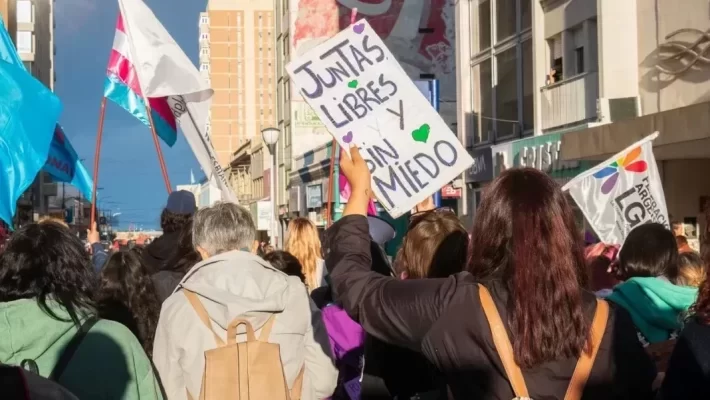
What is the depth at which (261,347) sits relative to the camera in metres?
3.77

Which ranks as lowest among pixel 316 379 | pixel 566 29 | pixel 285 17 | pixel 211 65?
pixel 316 379

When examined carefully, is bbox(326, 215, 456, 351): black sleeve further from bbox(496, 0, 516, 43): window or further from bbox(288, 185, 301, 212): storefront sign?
bbox(288, 185, 301, 212): storefront sign

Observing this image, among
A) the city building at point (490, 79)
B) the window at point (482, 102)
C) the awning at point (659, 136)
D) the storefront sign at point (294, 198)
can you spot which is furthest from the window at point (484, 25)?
the storefront sign at point (294, 198)

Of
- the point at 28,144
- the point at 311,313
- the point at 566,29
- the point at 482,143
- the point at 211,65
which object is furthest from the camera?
the point at 211,65

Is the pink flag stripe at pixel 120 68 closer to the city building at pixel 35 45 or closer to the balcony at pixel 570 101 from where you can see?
the balcony at pixel 570 101

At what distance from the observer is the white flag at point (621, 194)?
8430 millimetres

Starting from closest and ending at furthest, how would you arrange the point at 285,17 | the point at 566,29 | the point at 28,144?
the point at 28,144, the point at 566,29, the point at 285,17

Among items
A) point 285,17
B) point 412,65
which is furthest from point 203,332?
point 285,17

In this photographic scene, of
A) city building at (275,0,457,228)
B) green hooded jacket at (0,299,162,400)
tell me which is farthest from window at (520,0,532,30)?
city building at (275,0,457,228)

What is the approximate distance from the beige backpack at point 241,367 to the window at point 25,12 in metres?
65.5

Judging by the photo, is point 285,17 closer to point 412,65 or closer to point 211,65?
point 412,65

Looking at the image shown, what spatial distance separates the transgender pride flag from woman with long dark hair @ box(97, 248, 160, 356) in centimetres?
467

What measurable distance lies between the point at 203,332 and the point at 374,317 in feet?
4.15

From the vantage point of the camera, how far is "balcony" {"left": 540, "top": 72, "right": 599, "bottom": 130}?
58.7 feet
